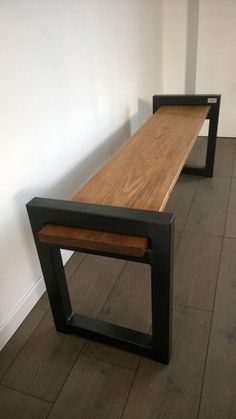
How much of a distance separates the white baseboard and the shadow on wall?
0.06 metres

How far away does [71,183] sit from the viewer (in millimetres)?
1718

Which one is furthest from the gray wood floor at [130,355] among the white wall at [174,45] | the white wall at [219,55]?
the white wall at [174,45]

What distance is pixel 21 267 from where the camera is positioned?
140 centimetres

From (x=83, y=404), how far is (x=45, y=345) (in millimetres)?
302

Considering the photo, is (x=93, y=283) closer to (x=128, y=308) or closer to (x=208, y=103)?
(x=128, y=308)

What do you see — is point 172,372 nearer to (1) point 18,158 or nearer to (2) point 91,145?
(1) point 18,158

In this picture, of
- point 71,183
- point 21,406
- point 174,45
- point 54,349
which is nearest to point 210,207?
point 71,183

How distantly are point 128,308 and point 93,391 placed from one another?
1.28 feet

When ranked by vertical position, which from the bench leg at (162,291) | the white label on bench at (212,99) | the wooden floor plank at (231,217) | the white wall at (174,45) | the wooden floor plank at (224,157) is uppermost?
the white wall at (174,45)

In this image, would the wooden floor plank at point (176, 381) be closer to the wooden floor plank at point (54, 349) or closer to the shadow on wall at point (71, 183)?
the wooden floor plank at point (54, 349)

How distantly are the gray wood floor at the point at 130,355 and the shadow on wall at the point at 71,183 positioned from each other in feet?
1.05

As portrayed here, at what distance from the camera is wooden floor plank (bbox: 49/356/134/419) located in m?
1.08

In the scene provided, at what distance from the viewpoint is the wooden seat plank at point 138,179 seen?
1.01m

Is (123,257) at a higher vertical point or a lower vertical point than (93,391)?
higher
